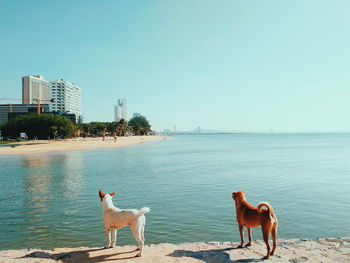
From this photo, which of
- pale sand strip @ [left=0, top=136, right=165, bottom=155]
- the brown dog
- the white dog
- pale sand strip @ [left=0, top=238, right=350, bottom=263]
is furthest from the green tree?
the brown dog

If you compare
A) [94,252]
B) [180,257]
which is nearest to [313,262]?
[180,257]

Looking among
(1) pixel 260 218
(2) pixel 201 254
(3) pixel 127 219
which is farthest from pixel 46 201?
(1) pixel 260 218

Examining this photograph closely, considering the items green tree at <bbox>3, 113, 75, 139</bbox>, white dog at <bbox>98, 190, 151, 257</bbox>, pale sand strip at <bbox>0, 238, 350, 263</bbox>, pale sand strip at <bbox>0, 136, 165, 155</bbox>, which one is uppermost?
green tree at <bbox>3, 113, 75, 139</bbox>

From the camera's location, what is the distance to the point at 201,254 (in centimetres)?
757

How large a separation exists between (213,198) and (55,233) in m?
8.64

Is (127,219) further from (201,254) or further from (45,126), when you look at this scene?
(45,126)

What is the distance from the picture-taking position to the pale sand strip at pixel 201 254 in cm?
720

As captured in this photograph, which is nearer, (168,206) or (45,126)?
(168,206)

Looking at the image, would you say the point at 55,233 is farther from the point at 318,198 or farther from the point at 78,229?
the point at 318,198

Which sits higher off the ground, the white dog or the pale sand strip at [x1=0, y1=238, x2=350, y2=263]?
the white dog

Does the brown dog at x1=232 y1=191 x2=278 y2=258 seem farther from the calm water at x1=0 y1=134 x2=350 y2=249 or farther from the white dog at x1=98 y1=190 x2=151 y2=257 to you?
the calm water at x1=0 y1=134 x2=350 y2=249

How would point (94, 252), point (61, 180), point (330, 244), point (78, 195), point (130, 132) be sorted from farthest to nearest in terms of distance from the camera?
point (130, 132) → point (61, 180) → point (78, 195) → point (330, 244) → point (94, 252)

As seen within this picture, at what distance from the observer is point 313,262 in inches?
275

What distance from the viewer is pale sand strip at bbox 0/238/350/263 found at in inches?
283
